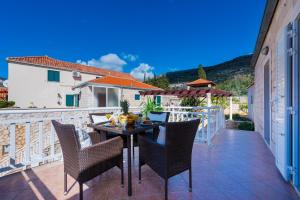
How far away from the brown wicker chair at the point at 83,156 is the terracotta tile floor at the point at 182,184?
1.23 ft

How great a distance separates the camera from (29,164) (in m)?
2.92

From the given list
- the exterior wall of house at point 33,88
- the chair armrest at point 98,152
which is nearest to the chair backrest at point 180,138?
the chair armrest at point 98,152

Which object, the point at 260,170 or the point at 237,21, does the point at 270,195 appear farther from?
the point at 237,21

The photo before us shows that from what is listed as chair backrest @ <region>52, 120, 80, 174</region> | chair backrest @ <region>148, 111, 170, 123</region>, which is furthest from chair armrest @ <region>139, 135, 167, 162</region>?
chair backrest @ <region>148, 111, 170, 123</region>

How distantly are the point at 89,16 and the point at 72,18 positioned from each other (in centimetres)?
185

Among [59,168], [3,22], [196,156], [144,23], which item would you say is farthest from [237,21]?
[3,22]

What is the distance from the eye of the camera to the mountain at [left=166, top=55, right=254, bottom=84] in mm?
18594

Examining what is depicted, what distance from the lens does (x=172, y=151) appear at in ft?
6.63

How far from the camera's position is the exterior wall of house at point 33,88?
13.6 meters

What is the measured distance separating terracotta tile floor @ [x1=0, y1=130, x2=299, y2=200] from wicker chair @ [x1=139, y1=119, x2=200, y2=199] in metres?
0.32

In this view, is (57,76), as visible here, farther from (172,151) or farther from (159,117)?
(172,151)

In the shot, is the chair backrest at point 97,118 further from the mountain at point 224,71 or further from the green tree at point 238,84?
the mountain at point 224,71

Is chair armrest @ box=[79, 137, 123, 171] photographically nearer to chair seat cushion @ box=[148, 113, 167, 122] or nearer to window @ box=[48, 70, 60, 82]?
chair seat cushion @ box=[148, 113, 167, 122]

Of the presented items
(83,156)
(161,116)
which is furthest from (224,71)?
(83,156)
